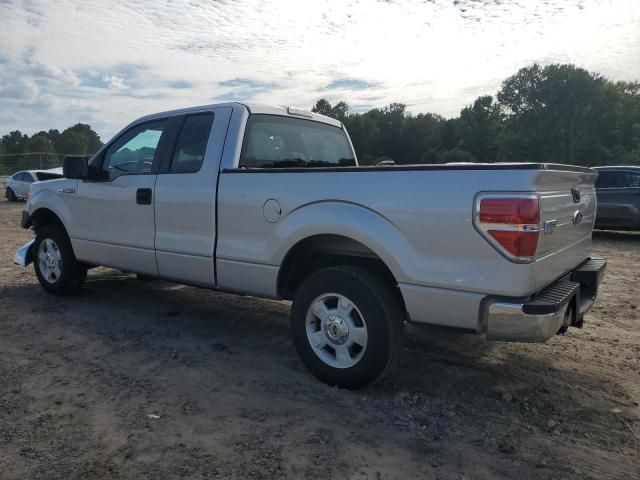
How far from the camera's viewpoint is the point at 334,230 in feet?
11.3

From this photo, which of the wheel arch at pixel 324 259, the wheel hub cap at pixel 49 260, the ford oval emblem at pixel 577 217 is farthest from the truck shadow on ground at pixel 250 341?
the ford oval emblem at pixel 577 217

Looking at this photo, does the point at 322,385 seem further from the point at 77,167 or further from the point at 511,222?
the point at 77,167

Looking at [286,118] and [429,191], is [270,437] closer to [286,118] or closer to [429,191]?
[429,191]

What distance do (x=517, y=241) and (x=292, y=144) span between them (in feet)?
8.73

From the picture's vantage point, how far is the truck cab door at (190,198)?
4.28 m

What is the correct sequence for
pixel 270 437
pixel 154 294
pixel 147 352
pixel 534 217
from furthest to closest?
pixel 154 294
pixel 147 352
pixel 270 437
pixel 534 217

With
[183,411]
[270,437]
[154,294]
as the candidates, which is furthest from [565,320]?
[154,294]

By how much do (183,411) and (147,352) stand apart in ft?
3.87

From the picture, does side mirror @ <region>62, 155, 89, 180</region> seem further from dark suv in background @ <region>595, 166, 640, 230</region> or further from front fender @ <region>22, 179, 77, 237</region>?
dark suv in background @ <region>595, 166, 640, 230</region>

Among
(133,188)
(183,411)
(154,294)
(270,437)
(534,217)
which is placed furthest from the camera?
(154,294)

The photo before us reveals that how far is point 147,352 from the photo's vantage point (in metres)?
4.29

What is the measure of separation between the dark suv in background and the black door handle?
999 centimetres

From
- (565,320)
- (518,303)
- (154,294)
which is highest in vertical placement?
(518,303)

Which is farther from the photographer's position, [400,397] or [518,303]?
[400,397]
